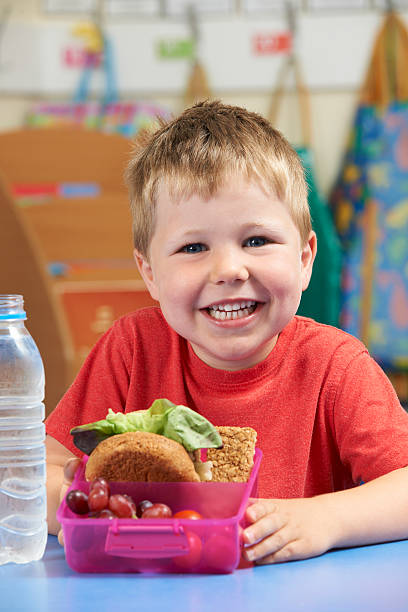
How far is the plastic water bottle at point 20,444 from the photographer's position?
82 centimetres

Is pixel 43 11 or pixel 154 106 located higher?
pixel 43 11

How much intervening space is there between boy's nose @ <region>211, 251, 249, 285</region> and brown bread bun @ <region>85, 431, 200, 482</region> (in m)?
0.26

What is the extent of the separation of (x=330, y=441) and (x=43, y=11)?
381cm

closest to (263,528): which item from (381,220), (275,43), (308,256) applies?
(308,256)

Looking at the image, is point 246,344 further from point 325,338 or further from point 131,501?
point 131,501

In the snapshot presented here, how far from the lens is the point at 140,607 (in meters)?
0.66

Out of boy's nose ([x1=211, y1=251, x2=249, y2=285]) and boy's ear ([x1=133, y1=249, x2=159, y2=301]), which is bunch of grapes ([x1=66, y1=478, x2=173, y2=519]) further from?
boy's ear ([x1=133, y1=249, x2=159, y2=301])

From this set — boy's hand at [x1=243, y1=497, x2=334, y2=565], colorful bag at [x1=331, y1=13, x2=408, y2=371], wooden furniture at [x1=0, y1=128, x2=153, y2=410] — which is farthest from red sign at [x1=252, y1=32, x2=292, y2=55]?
boy's hand at [x1=243, y1=497, x2=334, y2=565]

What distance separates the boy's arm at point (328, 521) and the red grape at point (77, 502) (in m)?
0.14

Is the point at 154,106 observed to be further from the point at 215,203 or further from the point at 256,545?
the point at 256,545

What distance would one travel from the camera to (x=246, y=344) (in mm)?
1036

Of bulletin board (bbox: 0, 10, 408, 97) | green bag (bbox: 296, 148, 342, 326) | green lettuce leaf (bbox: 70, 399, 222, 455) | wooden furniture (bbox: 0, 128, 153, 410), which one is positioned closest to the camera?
green lettuce leaf (bbox: 70, 399, 222, 455)

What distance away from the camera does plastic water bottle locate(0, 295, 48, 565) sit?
32.2 inches

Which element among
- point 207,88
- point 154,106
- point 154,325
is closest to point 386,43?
point 207,88
